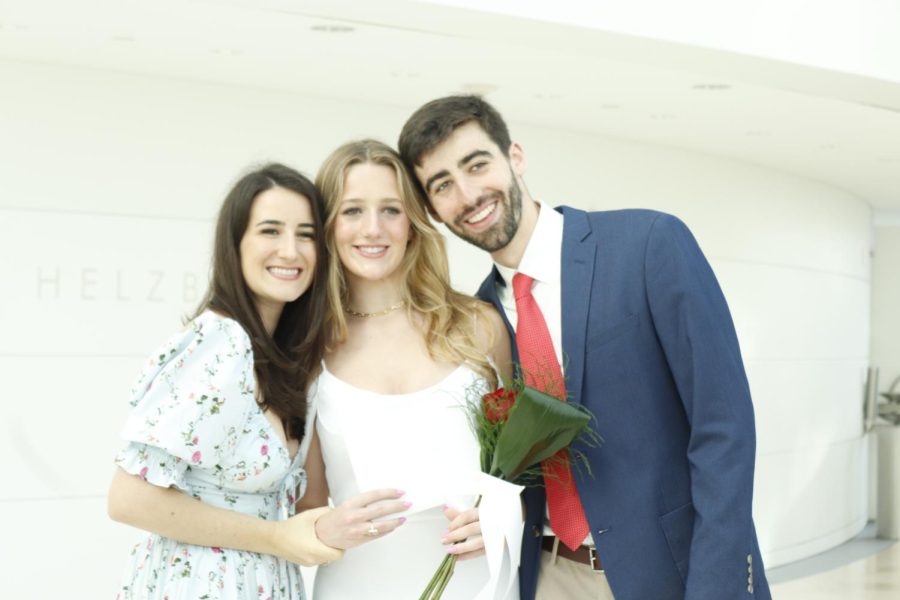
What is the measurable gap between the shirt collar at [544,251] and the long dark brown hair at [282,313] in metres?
0.55

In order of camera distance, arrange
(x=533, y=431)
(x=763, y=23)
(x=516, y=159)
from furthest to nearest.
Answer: (x=763, y=23)
(x=516, y=159)
(x=533, y=431)

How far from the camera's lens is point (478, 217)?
Result: 2.85 metres

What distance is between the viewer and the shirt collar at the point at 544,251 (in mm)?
2785

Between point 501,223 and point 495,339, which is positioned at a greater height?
point 501,223

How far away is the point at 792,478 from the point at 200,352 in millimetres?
8521

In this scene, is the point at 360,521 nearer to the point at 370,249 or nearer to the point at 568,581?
the point at 568,581

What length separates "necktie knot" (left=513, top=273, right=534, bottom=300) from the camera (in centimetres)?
279

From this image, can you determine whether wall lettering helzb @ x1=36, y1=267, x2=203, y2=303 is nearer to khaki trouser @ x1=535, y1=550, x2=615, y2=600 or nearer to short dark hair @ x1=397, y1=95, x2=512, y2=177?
short dark hair @ x1=397, y1=95, x2=512, y2=177

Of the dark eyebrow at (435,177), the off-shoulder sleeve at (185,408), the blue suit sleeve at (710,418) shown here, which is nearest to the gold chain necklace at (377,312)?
the dark eyebrow at (435,177)

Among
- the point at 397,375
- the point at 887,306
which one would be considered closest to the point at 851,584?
the point at 887,306

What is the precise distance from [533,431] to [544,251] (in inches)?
21.6

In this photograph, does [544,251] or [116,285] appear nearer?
[544,251]

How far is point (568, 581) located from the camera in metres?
2.74

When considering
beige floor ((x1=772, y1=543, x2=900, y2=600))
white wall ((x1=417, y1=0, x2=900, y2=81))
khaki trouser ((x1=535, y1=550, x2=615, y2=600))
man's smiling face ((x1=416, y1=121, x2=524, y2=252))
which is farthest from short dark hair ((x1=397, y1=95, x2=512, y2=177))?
beige floor ((x1=772, y1=543, x2=900, y2=600))
